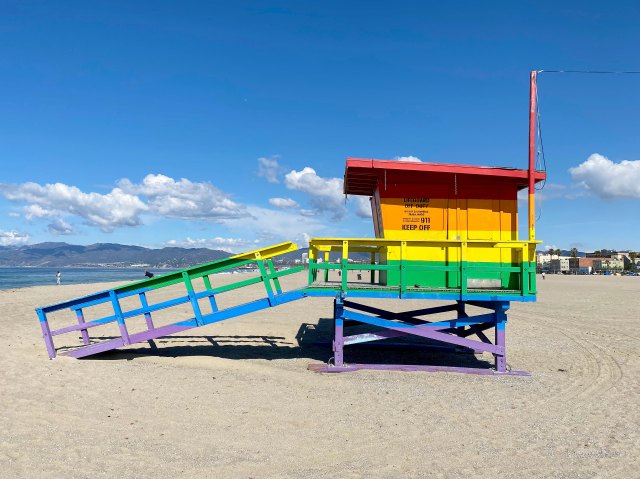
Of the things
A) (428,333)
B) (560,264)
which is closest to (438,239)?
(428,333)

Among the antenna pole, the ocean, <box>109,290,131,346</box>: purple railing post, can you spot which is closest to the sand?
<box>109,290,131,346</box>: purple railing post

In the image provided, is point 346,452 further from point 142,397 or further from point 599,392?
point 599,392

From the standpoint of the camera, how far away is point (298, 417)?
6.39m

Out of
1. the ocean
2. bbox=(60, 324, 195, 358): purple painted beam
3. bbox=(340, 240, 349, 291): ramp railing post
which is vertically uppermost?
bbox=(340, 240, 349, 291): ramp railing post

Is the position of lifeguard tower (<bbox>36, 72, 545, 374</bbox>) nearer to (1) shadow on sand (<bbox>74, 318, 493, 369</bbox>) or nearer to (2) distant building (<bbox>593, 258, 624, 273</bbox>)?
(1) shadow on sand (<bbox>74, 318, 493, 369</bbox>)

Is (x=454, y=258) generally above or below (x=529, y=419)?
above


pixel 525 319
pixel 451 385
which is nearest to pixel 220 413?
pixel 451 385

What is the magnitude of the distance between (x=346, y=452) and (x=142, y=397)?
350 centimetres

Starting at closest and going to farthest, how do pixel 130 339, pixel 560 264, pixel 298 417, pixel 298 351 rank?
1. pixel 298 417
2. pixel 130 339
3. pixel 298 351
4. pixel 560 264

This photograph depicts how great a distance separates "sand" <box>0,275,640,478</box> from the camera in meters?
4.84

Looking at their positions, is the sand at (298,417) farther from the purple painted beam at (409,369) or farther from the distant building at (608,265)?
the distant building at (608,265)

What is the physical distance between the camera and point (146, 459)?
4.89 m

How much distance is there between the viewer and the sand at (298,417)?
15.9ft

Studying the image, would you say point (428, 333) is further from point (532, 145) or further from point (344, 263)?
point (532, 145)
